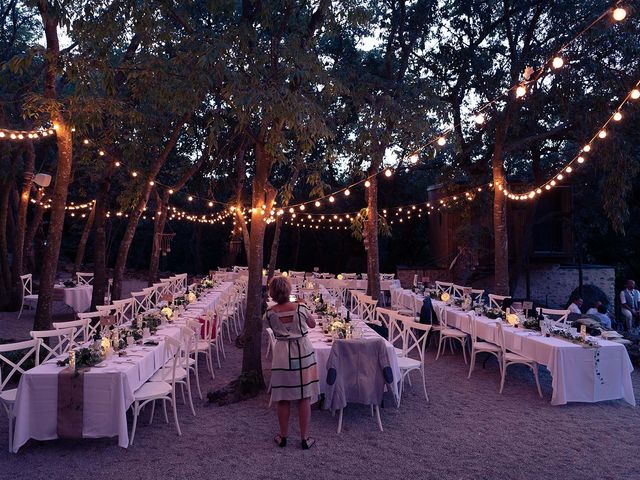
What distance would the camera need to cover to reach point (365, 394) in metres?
5.64

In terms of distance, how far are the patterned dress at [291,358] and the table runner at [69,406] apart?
1576 millimetres

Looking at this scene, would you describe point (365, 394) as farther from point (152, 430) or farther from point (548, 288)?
point (548, 288)

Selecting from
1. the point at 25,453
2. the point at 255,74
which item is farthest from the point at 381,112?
the point at 25,453

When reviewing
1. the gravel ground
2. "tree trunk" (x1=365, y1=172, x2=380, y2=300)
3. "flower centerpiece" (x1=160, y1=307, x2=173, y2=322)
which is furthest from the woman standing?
"tree trunk" (x1=365, y1=172, x2=380, y2=300)

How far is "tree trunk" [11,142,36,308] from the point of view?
12.2m

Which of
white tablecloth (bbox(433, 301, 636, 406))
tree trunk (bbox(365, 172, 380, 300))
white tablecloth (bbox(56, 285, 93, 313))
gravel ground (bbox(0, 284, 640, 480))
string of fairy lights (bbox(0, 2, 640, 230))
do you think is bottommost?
gravel ground (bbox(0, 284, 640, 480))

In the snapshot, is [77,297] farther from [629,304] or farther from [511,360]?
[629,304]

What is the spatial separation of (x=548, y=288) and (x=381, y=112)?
36.7ft

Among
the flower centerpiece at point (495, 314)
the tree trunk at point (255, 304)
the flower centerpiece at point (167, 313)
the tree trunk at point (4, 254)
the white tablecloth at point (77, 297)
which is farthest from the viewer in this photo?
the tree trunk at point (4, 254)

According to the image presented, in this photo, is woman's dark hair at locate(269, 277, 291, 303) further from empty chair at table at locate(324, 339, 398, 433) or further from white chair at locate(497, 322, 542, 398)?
white chair at locate(497, 322, 542, 398)

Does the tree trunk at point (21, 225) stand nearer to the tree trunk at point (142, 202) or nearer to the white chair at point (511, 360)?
the tree trunk at point (142, 202)

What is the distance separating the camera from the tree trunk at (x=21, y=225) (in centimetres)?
1221

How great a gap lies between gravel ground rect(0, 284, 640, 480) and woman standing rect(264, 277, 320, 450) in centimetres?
28

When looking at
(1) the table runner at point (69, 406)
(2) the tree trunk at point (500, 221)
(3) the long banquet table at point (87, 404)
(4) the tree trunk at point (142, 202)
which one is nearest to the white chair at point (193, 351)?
(3) the long banquet table at point (87, 404)
